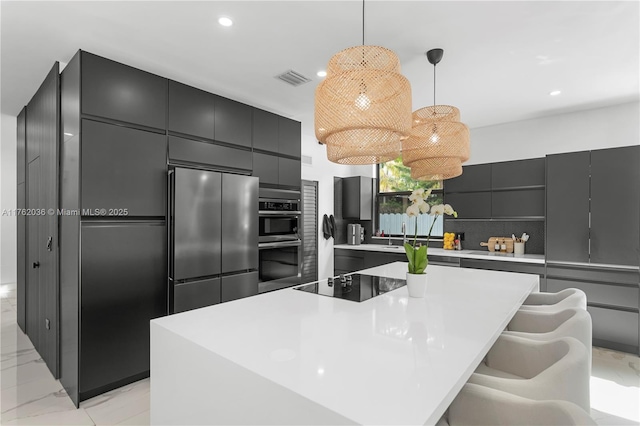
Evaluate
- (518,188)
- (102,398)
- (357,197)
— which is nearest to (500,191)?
(518,188)

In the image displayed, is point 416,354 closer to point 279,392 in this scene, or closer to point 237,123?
point 279,392

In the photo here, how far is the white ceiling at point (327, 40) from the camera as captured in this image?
2.18m

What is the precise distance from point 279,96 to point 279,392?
3.39 meters

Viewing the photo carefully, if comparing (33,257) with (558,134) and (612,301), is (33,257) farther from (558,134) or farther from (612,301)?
(558,134)

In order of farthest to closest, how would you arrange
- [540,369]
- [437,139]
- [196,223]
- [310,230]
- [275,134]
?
[310,230] < [275,134] < [196,223] < [437,139] < [540,369]

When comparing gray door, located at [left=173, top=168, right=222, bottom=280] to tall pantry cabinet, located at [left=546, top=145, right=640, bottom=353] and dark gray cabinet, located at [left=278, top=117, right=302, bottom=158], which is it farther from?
tall pantry cabinet, located at [left=546, top=145, right=640, bottom=353]

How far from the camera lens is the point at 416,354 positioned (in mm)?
1182

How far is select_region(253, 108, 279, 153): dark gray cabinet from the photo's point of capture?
3850 millimetres

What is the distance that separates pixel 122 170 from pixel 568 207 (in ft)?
15.3

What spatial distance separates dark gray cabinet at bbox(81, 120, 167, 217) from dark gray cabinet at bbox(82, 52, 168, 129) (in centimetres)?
11

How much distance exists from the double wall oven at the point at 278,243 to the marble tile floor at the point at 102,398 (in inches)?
63.4

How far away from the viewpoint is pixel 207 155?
3.36m

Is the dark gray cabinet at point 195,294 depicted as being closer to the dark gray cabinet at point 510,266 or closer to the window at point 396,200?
the dark gray cabinet at point 510,266

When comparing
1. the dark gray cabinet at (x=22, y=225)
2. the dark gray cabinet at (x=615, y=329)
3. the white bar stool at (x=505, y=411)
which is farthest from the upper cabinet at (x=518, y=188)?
the dark gray cabinet at (x=22, y=225)
